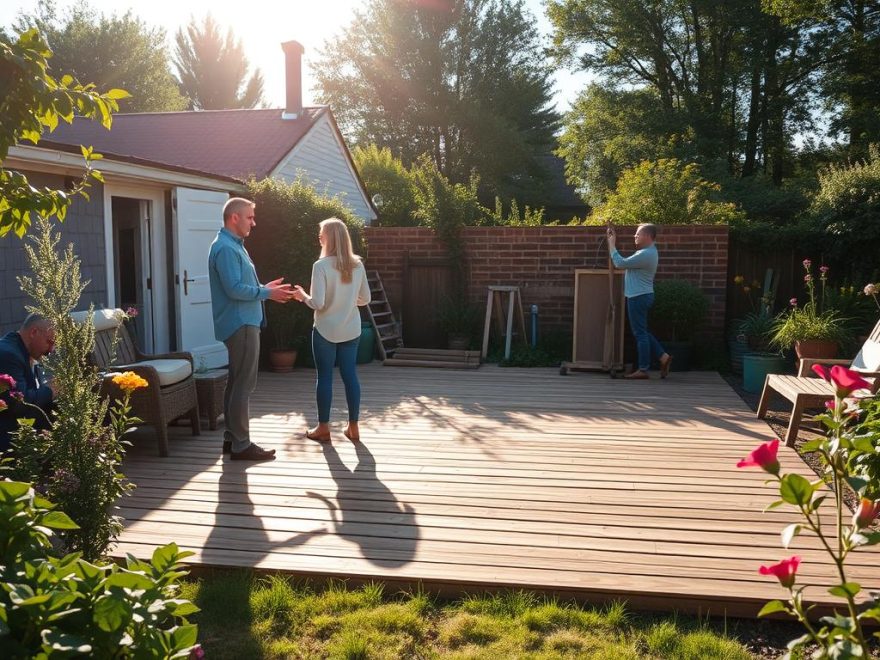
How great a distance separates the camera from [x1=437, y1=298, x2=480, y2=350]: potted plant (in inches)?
378

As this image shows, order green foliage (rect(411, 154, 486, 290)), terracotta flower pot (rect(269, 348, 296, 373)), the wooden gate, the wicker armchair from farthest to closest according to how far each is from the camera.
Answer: the wooden gate
green foliage (rect(411, 154, 486, 290))
terracotta flower pot (rect(269, 348, 296, 373))
the wicker armchair

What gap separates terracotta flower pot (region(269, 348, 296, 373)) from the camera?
28.7 feet

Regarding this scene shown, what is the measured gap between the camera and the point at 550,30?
25.9 meters

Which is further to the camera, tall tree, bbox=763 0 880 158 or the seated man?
tall tree, bbox=763 0 880 158

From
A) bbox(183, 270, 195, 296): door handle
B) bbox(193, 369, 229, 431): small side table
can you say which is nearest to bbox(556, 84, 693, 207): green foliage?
bbox(183, 270, 195, 296): door handle

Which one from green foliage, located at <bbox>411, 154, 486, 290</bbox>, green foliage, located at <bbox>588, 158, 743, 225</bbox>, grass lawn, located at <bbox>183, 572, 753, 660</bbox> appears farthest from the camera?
green foliage, located at <bbox>411, 154, 486, 290</bbox>

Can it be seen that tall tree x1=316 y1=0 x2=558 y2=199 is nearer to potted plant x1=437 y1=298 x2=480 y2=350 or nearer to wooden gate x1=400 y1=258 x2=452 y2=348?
wooden gate x1=400 y1=258 x2=452 y2=348

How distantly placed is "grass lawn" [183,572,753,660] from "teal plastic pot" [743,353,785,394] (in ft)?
16.7

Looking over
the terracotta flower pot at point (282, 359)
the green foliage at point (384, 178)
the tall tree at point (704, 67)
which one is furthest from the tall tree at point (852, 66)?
the terracotta flower pot at point (282, 359)

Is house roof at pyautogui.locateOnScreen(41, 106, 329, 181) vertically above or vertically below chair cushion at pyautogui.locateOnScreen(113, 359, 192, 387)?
above

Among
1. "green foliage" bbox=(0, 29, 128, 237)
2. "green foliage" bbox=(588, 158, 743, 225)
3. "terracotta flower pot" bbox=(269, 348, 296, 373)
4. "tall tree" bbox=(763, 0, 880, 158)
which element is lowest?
"terracotta flower pot" bbox=(269, 348, 296, 373)

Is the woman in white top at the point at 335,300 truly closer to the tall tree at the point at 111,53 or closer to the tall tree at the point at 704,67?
the tall tree at the point at 704,67

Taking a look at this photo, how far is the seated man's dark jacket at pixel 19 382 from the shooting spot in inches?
155

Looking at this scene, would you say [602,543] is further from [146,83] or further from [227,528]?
[146,83]
